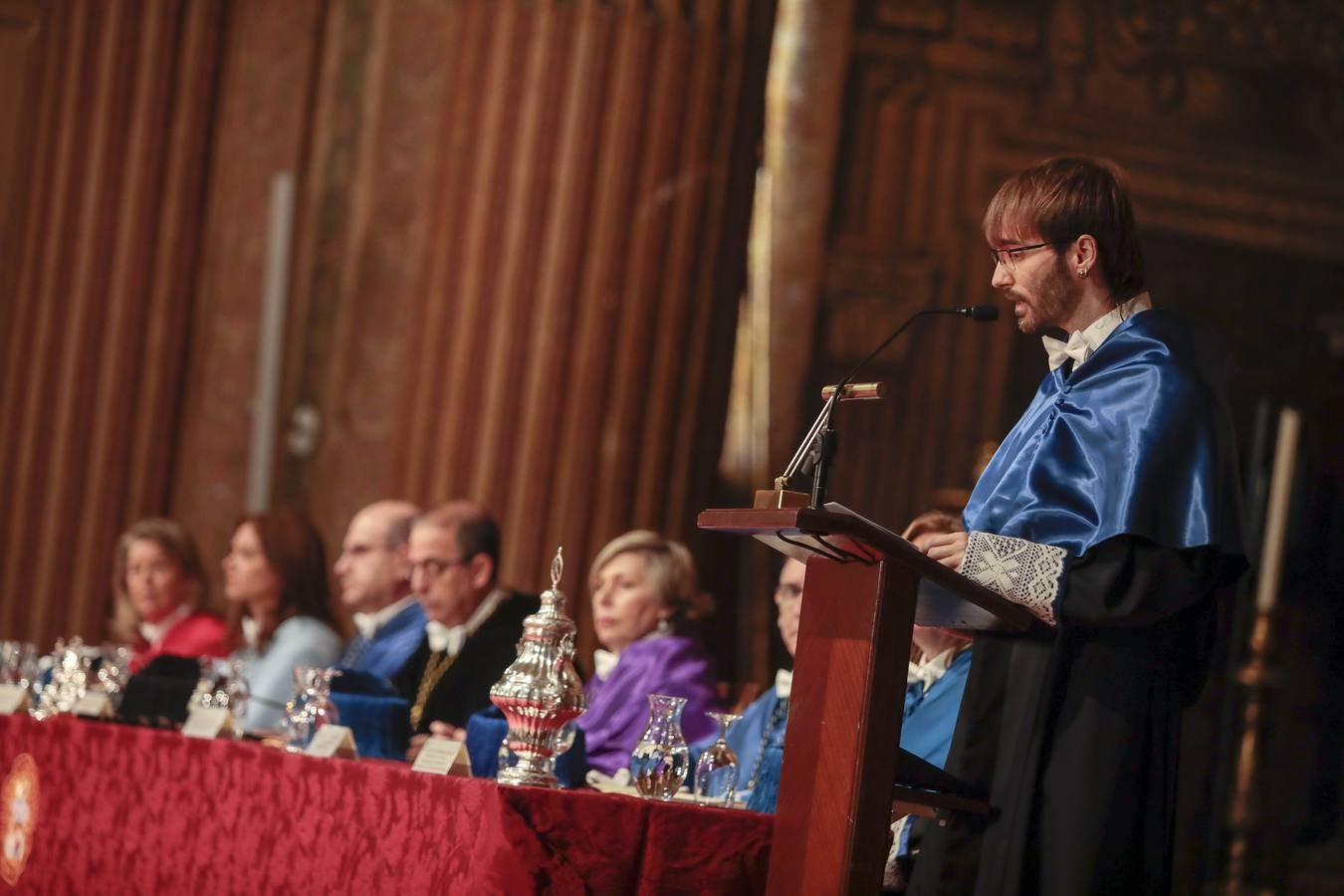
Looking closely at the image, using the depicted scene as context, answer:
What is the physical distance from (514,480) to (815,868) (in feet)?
13.1

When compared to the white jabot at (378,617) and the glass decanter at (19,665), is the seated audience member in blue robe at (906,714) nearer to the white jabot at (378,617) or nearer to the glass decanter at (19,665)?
the white jabot at (378,617)

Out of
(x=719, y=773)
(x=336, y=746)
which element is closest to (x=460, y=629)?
(x=336, y=746)

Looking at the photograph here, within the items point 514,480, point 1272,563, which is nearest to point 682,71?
point 514,480

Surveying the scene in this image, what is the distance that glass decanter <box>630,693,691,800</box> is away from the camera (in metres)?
3.09

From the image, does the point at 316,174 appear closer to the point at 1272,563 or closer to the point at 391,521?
the point at 391,521

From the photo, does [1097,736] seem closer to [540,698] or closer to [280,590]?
[540,698]

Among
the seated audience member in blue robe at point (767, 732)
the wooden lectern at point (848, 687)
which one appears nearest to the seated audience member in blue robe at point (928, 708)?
the seated audience member in blue robe at point (767, 732)

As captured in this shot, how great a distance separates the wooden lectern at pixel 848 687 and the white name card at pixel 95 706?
211 centimetres

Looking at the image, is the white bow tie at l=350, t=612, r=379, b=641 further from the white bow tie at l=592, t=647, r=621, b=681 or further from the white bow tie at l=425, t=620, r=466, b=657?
the white bow tie at l=592, t=647, r=621, b=681

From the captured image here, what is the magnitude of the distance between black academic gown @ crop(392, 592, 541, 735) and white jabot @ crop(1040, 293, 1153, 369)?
7.15ft

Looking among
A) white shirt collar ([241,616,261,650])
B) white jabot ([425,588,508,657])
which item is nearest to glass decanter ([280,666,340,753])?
white jabot ([425,588,508,657])

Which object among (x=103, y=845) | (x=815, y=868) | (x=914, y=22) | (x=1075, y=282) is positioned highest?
(x=914, y=22)

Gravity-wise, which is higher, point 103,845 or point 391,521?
point 391,521

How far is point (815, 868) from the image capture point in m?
2.40
